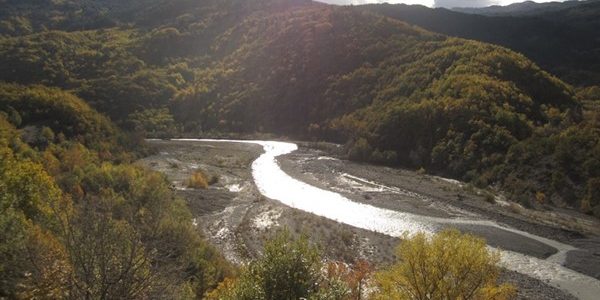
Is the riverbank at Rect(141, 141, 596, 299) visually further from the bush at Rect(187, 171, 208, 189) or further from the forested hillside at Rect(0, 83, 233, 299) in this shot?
the forested hillside at Rect(0, 83, 233, 299)

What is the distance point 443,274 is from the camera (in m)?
29.2

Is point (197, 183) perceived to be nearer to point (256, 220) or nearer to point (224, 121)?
point (256, 220)

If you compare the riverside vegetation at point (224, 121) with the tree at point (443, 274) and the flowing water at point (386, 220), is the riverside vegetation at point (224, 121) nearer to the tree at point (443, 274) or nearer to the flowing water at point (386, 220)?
the tree at point (443, 274)

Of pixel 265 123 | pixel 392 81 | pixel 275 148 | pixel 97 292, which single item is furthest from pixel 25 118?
pixel 97 292

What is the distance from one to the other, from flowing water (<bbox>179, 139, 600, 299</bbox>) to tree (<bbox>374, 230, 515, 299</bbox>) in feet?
18.5

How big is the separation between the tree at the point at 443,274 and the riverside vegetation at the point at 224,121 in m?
7.07

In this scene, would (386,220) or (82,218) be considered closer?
(82,218)

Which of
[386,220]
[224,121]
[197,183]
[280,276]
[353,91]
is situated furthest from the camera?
[224,121]

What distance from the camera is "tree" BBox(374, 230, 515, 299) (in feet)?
94.6

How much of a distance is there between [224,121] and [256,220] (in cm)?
8331

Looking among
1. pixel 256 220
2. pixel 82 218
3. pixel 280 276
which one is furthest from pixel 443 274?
pixel 256 220

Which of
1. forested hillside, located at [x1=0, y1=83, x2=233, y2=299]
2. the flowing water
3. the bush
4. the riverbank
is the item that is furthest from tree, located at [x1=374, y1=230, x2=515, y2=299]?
the bush

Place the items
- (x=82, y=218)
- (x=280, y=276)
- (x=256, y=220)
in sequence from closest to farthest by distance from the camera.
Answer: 1. (x=82, y=218)
2. (x=280, y=276)
3. (x=256, y=220)

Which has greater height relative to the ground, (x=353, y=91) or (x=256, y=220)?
(x=353, y=91)
